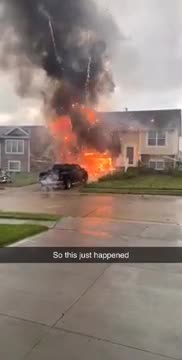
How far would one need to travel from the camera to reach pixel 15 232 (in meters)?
6.16

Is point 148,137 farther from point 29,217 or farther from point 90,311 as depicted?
point 90,311

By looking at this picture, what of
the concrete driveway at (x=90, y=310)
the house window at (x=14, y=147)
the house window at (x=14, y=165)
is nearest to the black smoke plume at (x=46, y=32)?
the concrete driveway at (x=90, y=310)

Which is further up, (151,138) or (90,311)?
(151,138)

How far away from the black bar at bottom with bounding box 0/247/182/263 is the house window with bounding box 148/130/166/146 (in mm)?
19408

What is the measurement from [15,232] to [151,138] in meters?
19.6

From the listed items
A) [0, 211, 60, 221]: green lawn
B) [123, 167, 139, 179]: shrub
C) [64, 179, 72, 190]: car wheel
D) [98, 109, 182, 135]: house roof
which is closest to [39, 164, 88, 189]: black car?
[64, 179, 72, 190]: car wheel

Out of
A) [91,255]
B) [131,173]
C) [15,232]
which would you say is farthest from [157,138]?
[91,255]

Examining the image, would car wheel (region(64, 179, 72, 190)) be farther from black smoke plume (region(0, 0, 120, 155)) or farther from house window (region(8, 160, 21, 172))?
house window (region(8, 160, 21, 172))

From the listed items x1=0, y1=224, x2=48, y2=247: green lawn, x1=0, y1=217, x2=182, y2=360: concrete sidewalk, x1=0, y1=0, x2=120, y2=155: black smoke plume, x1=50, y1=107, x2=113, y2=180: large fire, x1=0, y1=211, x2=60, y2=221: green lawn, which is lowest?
x1=0, y1=211, x2=60, y2=221: green lawn

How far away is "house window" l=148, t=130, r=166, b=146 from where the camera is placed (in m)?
24.1

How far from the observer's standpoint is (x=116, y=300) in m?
3.34

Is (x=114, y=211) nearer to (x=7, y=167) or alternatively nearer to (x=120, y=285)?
(x=120, y=285)

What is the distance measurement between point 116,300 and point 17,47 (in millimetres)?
3002

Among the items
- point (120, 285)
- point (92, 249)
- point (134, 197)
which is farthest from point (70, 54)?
point (134, 197)
